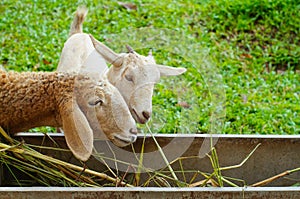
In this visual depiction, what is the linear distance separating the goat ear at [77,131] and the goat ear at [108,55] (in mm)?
385

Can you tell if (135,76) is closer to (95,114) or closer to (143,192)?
(95,114)

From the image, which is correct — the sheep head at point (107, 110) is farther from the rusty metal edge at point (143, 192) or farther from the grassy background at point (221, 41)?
the grassy background at point (221, 41)

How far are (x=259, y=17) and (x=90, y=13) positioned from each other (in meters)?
1.65

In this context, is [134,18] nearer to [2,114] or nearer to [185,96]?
[185,96]

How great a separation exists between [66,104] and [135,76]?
0.41 metres

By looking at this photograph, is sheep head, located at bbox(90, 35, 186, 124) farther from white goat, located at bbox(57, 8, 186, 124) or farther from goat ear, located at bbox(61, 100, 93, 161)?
goat ear, located at bbox(61, 100, 93, 161)

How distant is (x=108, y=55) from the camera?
289 cm

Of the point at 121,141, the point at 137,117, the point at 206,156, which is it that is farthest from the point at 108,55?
the point at 206,156

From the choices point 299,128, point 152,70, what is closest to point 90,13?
point 299,128

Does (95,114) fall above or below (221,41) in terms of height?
above

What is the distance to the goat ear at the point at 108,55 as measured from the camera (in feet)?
9.36

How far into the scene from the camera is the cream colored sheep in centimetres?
260

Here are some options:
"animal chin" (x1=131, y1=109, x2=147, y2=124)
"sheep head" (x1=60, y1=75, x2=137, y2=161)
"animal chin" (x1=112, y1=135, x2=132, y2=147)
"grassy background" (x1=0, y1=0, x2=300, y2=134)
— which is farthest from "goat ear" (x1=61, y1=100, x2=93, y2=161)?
"grassy background" (x1=0, y1=0, x2=300, y2=134)

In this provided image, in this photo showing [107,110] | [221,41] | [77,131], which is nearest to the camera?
[77,131]
